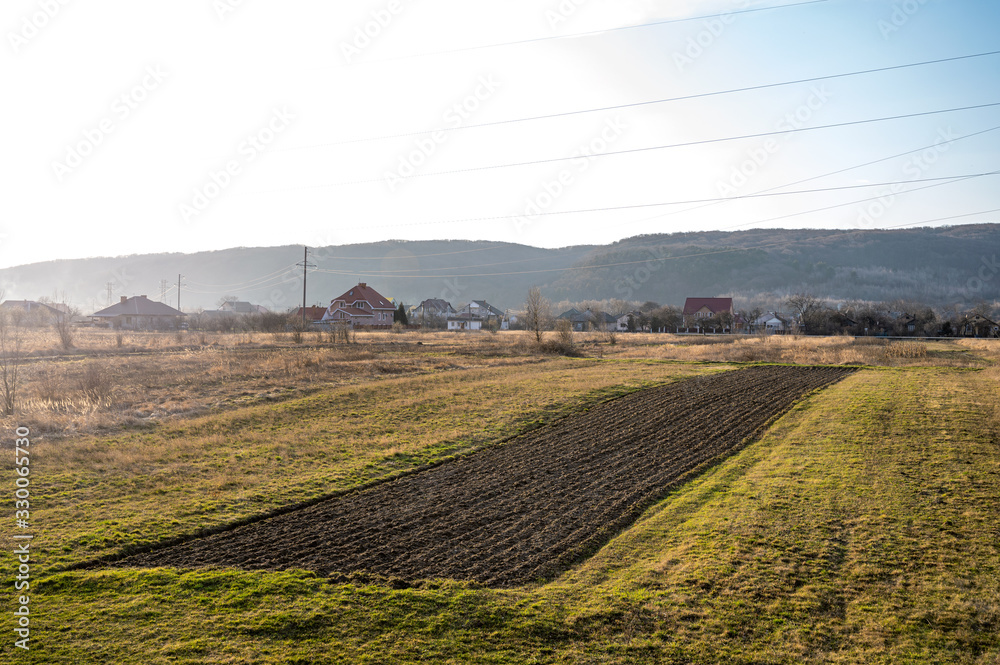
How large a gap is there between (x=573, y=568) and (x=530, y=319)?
46.4 m

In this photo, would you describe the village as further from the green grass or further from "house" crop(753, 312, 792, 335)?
the green grass

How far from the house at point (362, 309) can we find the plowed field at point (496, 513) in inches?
2876

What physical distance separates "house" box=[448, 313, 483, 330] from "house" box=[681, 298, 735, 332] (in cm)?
3465

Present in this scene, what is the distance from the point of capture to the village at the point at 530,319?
67875 millimetres

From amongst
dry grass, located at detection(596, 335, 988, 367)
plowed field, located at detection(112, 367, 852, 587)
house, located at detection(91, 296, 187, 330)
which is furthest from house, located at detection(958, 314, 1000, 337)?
house, located at detection(91, 296, 187, 330)

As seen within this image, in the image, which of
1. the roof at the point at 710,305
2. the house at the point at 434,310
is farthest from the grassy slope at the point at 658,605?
the house at the point at 434,310

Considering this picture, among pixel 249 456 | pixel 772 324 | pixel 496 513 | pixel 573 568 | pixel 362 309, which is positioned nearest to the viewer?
pixel 573 568

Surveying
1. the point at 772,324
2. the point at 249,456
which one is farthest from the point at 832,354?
the point at 772,324

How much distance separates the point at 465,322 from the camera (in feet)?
354

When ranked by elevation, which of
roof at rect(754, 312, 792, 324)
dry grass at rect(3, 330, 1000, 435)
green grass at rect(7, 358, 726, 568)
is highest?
roof at rect(754, 312, 792, 324)

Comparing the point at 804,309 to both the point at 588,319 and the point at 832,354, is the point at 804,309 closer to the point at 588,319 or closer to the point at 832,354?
the point at 588,319

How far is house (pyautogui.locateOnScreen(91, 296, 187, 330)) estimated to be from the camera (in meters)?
73.2

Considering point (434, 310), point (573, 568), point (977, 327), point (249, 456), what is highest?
point (434, 310)

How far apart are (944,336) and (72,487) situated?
281 ft
